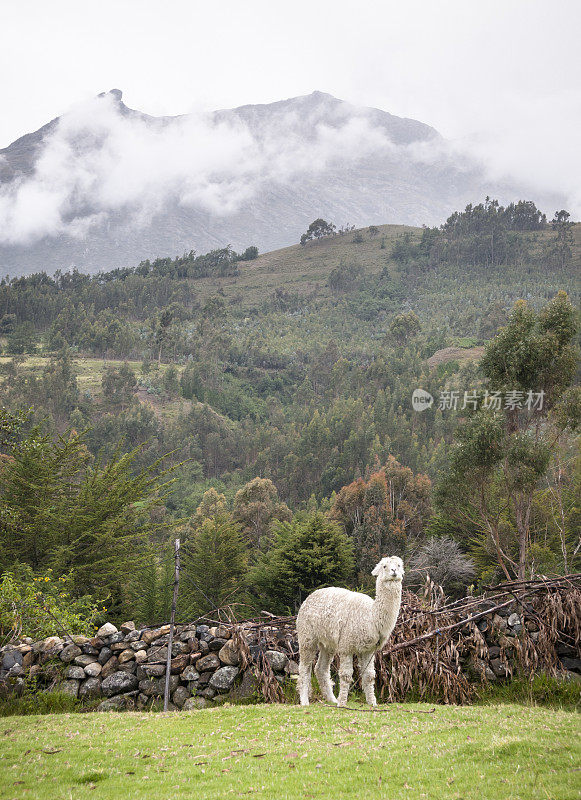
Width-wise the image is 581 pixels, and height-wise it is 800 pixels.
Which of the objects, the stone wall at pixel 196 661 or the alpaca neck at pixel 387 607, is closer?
the alpaca neck at pixel 387 607

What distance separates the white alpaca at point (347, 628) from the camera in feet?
27.6

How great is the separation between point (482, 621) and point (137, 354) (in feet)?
332

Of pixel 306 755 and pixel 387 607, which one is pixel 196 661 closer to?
pixel 387 607

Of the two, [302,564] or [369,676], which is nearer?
[369,676]

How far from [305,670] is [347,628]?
3.81 feet

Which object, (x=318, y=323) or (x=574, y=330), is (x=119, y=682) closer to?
(x=574, y=330)

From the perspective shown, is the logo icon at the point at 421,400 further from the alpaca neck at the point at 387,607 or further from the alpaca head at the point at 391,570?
the alpaca neck at the point at 387,607

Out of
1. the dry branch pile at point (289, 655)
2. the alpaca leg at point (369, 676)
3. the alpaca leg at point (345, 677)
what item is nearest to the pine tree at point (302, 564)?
the dry branch pile at point (289, 655)

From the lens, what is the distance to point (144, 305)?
12700 centimetres

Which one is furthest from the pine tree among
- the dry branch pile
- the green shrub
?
the dry branch pile

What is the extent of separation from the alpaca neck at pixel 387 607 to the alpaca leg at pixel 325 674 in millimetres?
1294

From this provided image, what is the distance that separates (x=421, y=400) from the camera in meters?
73.5

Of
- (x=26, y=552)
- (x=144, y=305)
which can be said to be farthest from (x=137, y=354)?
(x=26, y=552)

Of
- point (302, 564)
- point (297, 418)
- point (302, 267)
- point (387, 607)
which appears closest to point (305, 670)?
point (387, 607)
